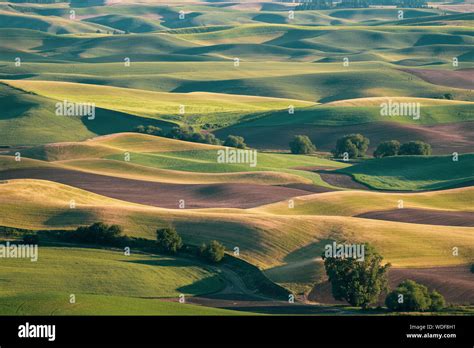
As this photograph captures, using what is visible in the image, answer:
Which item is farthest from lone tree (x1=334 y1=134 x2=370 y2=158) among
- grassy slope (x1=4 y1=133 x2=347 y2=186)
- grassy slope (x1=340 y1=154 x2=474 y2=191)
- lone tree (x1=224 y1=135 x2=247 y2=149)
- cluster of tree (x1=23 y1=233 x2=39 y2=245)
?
cluster of tree (x1=23 y1=233 x2=39 y2=245)

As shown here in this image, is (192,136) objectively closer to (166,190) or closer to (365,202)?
(166,190)

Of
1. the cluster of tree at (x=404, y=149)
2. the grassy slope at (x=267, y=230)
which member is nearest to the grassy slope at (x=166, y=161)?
the cluster of tree at (x=404, y=149)

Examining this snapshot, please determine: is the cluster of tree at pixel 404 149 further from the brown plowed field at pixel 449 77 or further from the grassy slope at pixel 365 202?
the brown plowed field at pixel 449 77

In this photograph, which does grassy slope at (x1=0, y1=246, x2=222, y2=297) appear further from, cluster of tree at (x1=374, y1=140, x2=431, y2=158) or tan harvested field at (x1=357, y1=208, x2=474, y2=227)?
cluster of tree at (x1=374, y1=140, x2=431, y2=158)

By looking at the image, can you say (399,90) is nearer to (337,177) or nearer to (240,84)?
(240,84)

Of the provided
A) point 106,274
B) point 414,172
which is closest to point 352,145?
point 414,172
